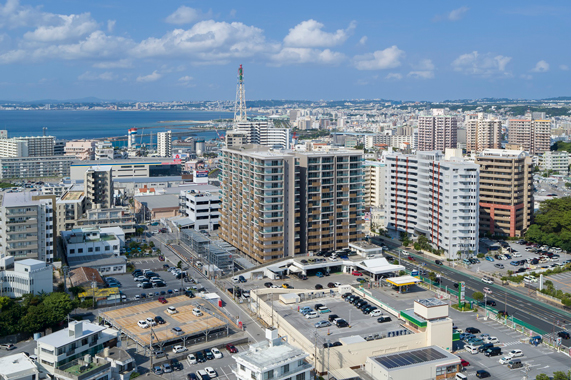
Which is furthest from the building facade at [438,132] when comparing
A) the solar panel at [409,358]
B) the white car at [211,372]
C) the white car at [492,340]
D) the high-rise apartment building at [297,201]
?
the white car at [211,372]

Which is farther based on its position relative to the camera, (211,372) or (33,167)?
(33,167)

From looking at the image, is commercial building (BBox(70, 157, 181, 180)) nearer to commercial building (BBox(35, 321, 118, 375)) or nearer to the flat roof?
commercial building (BBox(35, 321, 118, 375))

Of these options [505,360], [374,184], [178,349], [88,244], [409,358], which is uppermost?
[374,184]

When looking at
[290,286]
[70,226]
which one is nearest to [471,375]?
[290,286]

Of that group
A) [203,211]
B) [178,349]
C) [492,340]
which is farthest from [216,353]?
[203,211]

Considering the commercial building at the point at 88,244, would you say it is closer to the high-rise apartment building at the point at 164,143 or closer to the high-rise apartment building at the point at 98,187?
the high-rise apartment building at the point at 98,187

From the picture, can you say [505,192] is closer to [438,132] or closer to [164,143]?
[438,132]

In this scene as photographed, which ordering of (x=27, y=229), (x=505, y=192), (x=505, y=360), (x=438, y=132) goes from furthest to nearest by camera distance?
(x=438, y=132), (x=505, y=192), (x=27, y=229), (x=505, y=360)
